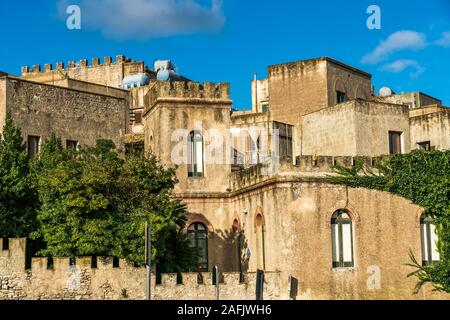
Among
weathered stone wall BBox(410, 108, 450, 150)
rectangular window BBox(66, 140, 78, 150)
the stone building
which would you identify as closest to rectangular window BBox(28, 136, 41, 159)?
the stone building

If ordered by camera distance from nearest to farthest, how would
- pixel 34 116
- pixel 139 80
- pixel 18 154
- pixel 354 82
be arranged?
pixel 18 154, pixel 34 116, pixel 354 82, pixel 139 80

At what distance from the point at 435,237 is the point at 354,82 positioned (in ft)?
59.6

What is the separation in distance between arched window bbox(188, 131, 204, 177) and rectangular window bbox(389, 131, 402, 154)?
9.73 meters

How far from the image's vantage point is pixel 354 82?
169ft

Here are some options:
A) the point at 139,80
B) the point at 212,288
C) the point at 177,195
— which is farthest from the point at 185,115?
the point at 139,80

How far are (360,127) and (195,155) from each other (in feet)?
27.1

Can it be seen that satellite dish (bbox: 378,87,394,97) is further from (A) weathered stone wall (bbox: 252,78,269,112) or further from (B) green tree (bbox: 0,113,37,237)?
(B) green tree (bbox: 0,113,37,237)

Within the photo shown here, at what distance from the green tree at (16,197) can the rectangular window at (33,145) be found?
525 centimetres

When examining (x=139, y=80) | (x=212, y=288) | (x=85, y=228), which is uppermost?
(x=139, y=80)

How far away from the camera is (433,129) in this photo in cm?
4650

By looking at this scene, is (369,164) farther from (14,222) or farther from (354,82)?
(354,82)

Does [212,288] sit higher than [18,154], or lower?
lower

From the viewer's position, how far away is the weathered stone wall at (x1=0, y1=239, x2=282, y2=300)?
3203 cm

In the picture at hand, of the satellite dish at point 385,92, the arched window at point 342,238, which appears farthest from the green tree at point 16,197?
the satellite dish at point 385,92
